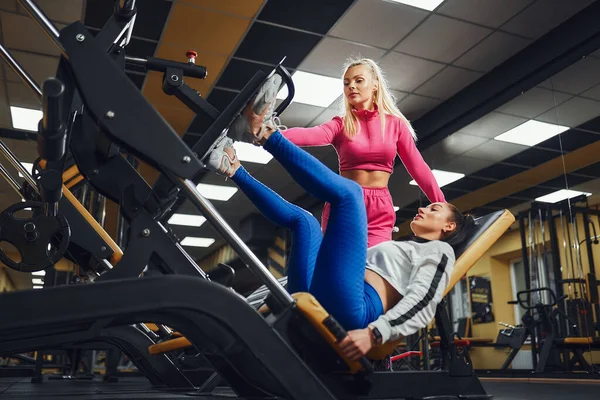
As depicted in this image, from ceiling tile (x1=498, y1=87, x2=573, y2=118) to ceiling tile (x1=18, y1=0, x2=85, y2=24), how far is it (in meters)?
3.84

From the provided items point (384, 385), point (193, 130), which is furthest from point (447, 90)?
point (384, 385)

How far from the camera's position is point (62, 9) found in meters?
3.89

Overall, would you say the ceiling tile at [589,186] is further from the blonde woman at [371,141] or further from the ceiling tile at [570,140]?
the blonde woman at [371,141]

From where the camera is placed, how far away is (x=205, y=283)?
42.9 inches

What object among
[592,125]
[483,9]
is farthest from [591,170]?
[483,9]

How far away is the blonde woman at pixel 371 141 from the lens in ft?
6.15

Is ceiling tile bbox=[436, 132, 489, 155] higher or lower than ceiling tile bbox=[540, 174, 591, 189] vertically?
higher

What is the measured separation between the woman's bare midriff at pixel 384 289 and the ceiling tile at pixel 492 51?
3385 millimetres

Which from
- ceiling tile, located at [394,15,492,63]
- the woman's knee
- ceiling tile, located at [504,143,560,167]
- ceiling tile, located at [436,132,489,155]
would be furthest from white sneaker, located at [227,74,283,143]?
ceiling tile, located at [504,143,560,167]

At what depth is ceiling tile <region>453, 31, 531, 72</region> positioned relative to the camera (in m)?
4.25

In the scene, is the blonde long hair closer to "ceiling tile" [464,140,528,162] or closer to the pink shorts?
the pink shorts

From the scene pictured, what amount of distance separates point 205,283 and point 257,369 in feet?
0.93

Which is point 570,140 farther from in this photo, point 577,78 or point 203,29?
point 203,29

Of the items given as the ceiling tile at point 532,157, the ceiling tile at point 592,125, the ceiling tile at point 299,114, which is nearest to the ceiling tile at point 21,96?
the ceiling tile at point 299,114
